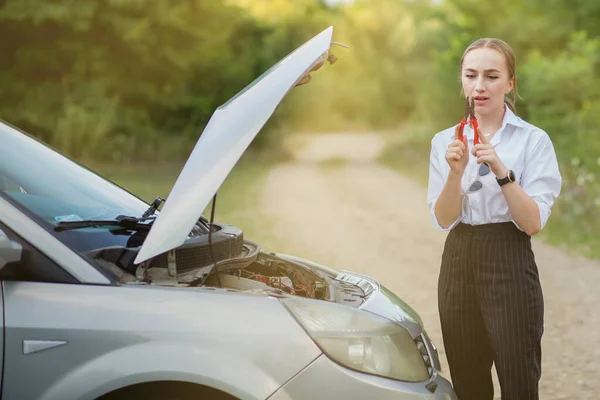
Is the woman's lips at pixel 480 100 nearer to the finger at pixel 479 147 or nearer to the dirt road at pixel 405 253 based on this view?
the finger at pixel 479 147

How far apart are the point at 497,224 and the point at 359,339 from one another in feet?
2.62

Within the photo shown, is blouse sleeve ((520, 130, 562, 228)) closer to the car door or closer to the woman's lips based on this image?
the woman's lips

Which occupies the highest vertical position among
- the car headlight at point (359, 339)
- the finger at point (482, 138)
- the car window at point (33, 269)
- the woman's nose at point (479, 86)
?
A: the woman's nose at point (479, 86)

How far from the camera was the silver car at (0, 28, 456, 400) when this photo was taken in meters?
2.49

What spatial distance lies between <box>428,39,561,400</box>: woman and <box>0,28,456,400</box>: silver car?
0.37 m

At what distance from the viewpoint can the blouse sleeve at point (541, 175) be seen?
3125mm

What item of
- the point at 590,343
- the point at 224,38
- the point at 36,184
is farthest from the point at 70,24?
the point at 36,184

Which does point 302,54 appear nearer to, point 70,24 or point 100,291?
point 100,291

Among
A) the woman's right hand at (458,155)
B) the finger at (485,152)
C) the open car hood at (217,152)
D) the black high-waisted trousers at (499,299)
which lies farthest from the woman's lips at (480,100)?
the open car hood at (217,152)

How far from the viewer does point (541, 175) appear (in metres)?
3.14

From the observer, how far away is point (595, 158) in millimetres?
12898

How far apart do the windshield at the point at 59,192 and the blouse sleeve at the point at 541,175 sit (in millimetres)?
1435

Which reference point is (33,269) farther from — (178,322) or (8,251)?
(178,322)

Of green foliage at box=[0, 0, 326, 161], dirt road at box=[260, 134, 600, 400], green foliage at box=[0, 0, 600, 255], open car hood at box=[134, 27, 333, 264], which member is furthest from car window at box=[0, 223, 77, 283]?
green foliage at box=[0, 0, 326, 161]
